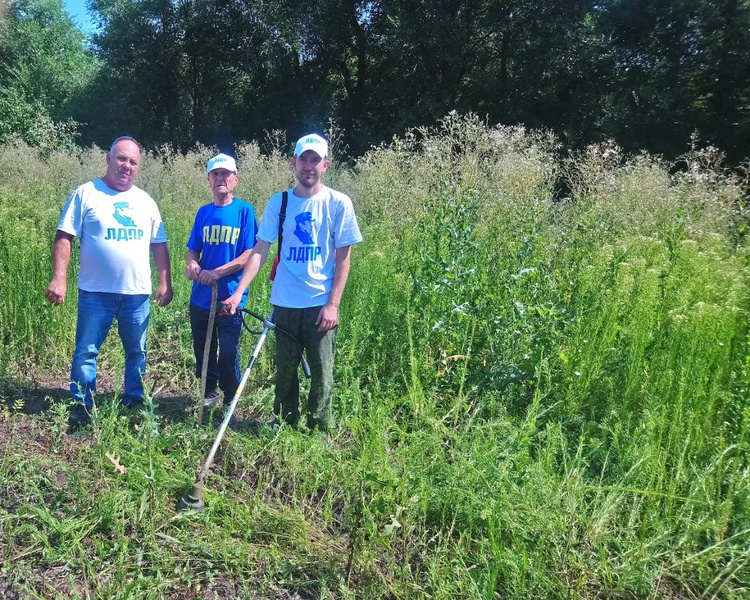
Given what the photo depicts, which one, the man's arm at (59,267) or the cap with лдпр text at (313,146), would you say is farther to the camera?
the man's arm at (59,267)

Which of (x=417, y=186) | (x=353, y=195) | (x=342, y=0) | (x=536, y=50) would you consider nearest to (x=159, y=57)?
(x=342, y=0)

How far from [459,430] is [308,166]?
1767 mm

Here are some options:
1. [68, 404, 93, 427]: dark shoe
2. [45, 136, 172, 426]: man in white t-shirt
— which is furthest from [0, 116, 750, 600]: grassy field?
[45, 136, 172, 426]: man in white t-shirt

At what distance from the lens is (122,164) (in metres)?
3.35

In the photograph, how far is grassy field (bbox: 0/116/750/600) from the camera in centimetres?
224

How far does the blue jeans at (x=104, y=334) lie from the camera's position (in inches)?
132

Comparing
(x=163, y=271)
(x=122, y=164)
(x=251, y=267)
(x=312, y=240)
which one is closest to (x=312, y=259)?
(x=312, y=240)

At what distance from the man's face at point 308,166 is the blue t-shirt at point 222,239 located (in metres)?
0.73

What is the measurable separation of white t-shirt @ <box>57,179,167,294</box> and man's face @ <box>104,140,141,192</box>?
0.05m

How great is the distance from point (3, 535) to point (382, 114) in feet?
69.4

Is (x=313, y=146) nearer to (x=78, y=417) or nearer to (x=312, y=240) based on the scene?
(x=312, y=240)

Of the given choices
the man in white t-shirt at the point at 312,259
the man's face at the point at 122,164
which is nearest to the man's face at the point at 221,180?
the man's face at the point at 122,164

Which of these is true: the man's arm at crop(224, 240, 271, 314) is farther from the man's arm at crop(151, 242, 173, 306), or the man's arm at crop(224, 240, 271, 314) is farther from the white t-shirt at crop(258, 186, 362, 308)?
the man's arm at crop(151, 242, 173, 306)

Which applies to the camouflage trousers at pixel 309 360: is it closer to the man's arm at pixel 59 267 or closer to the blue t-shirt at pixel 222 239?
the blue t-shirt at pixel 222 239
